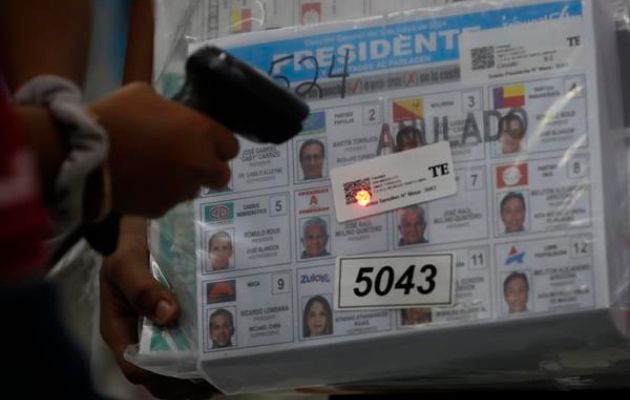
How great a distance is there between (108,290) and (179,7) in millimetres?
255

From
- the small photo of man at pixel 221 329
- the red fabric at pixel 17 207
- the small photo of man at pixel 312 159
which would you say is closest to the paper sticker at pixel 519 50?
the small photo of man at pixel 312 159

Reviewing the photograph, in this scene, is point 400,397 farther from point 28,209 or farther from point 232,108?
point 28,209

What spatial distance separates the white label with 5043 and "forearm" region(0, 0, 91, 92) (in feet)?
0.78

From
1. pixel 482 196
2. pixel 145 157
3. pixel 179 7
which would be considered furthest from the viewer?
pixel 179 7

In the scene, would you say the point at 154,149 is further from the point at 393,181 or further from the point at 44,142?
the point at 393,181

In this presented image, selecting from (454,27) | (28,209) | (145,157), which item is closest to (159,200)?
(145,157)

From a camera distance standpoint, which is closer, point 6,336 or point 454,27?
point 6,336

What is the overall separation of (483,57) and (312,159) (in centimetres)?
14

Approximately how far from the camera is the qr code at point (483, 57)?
29.5 inches

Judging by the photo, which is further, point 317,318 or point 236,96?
point 317,318

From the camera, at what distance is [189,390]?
0.91 metres

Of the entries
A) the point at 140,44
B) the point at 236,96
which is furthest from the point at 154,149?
the point at 140,44

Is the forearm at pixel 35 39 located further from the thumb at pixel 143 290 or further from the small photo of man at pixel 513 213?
the small photo of man at pixel 513 213

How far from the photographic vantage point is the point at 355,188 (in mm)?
767
